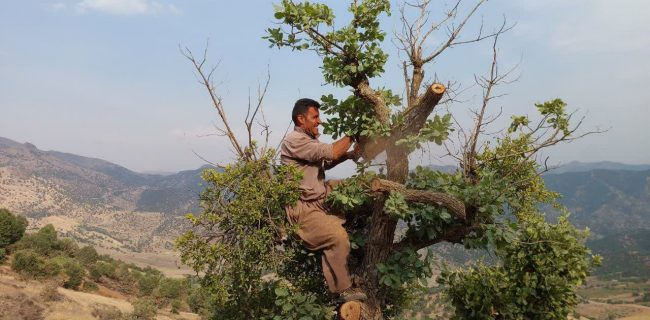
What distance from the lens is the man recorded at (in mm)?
6242

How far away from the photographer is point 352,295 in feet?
20.5

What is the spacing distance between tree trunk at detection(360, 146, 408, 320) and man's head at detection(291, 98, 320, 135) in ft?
4.32

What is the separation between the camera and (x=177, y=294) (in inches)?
1647

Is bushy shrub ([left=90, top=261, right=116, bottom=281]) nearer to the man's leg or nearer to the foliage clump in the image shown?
the foliage clump

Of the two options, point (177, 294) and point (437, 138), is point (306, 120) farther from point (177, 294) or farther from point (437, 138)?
point (177, 294)

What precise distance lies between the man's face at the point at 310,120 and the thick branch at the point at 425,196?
145 centimetres

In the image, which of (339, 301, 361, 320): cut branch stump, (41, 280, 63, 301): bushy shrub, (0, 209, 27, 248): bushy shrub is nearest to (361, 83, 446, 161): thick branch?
(339, 301, 361, 320): cut branch stump

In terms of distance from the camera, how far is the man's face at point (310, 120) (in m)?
6.87

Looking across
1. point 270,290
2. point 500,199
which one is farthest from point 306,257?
point 500,199

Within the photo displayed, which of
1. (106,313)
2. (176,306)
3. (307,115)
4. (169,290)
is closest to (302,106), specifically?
(307,115)

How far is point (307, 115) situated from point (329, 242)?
6.79 feet

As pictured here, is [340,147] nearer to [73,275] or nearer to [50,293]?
[50,293]

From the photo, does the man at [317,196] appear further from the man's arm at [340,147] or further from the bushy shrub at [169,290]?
the bushy shrub at [169,290]

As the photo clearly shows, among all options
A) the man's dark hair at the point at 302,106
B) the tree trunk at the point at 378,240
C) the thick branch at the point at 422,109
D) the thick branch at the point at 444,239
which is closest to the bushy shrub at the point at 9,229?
the man's dark hair at the point at 302,106
